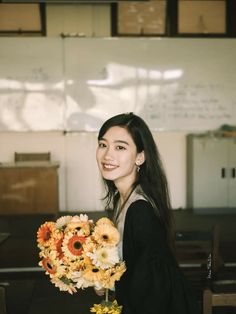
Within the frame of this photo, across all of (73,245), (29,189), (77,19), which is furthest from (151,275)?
(77,19)

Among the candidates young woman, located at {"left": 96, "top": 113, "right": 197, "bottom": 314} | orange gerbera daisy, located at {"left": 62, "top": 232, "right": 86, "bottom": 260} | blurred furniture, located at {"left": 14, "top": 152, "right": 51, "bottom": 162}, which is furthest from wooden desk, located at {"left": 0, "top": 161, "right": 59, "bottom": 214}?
orange gerbera daisy, located at {"left": 62, "top": 232, "right": 86, "bottom": 260}

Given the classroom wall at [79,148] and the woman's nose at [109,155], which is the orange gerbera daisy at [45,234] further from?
the classroom wall at [79,148]

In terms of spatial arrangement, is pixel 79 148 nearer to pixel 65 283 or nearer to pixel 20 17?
pixel 20 17

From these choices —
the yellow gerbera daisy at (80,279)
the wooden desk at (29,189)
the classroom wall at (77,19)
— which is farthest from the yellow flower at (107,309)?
the classroom wall at (77,19)

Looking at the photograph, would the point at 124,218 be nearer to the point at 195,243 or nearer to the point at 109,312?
the point at 109,312

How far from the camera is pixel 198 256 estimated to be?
2301 millimetres

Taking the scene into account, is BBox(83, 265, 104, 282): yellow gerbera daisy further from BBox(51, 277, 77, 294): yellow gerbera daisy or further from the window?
the window

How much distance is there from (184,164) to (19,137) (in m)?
2.24

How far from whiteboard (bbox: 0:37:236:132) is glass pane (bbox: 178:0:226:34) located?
0.21 meters

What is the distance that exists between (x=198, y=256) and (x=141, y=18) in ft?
12.9

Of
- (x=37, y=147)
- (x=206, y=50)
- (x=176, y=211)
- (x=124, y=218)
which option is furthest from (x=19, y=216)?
(x=124, y=218)

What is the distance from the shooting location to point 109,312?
1.15 meters

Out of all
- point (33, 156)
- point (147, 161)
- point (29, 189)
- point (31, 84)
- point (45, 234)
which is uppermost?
point (31, 84)

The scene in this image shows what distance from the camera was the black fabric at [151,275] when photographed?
1109 mm
